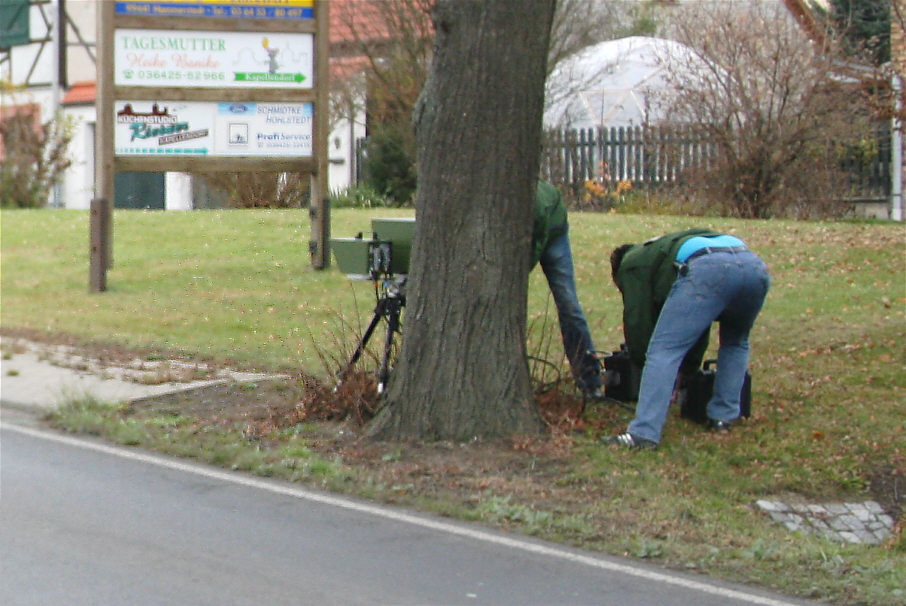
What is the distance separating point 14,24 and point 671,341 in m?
32.3

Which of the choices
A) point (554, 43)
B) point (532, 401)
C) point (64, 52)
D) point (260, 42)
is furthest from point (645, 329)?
point (64, 52)

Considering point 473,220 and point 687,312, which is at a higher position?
point 473,220

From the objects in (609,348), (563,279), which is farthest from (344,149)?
(563,279)

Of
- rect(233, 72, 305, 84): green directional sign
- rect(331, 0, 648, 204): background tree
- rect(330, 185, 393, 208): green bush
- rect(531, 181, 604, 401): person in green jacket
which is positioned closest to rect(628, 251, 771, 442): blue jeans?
rect(531, 181, 604, 401): person in green jacket

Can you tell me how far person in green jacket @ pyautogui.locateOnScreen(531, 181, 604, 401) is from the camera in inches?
368

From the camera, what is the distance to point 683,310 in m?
8.31

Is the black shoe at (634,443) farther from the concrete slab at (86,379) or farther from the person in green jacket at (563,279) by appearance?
the concrete slab at (86,379)

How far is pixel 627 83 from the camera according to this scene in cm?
2980

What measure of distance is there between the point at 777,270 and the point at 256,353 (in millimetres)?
6106

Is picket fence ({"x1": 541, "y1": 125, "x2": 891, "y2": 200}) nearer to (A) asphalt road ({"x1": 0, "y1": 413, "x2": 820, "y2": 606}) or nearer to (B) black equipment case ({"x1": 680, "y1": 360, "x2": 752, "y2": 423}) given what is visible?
(B) black equipment case ({"x1": 680, "y1": 360, "x2": 752, "y2": 423})

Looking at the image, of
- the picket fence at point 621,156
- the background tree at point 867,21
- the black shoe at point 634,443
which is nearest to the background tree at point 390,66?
the picket fence at point 621,156

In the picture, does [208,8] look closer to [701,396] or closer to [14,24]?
[701,396]

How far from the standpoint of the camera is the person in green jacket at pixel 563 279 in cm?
934

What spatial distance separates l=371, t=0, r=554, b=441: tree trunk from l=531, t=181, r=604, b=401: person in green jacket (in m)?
0.88
